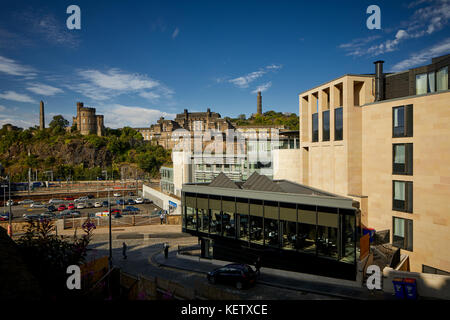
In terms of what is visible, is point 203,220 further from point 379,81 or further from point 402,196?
point 379,81

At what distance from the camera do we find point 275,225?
2009cm

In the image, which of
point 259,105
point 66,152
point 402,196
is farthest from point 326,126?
point 259,105

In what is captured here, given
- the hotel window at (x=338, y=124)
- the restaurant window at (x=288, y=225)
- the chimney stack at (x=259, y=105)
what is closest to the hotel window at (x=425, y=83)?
the hotel window at (x=338, y=124)

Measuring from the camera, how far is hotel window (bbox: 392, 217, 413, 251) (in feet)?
68.3

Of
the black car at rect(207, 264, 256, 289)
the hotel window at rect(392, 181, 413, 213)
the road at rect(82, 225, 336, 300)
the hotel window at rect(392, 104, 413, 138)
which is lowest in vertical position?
the road at rect(82, 225, 336, 300)

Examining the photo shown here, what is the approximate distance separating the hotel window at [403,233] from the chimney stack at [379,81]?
35.9 ft

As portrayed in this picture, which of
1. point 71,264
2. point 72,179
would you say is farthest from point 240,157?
point 72,179

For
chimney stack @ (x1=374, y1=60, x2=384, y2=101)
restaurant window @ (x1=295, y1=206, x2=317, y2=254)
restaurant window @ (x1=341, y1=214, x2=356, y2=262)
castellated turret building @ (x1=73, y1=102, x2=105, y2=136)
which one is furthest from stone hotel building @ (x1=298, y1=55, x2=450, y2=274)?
castellated turret building @ (x1=73, y1=102, x2=105, y2=136)

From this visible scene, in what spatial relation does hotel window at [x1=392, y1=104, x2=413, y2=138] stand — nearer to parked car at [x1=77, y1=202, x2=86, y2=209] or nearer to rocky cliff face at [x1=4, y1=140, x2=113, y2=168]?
parked car at [x1=77, y1=202, x2=86, y2=209]

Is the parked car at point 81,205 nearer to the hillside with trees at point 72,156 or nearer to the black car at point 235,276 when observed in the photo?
the hillside with trees at point 72,156

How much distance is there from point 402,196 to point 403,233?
2.89 metres

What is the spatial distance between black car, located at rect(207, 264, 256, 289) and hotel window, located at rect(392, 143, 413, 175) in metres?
14.4
